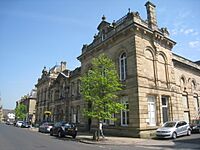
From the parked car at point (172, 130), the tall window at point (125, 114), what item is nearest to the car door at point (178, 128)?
the parked car at point (172, 130)

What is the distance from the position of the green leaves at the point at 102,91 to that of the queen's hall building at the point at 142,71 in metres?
2.34

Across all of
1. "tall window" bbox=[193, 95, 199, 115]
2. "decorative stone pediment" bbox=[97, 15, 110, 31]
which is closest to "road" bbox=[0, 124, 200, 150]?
"tall window" bbox=[193, 95, 199, 115]

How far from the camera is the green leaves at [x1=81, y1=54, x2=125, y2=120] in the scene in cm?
1717

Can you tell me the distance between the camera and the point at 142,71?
64.4 feet

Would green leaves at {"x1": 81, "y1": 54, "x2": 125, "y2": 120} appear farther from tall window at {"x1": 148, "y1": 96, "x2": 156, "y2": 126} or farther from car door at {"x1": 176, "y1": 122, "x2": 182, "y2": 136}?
car door at {"x1": 176, "y1": 122, "x2": 182, "y2": 136}

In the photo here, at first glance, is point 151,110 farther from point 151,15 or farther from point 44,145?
point 44,145

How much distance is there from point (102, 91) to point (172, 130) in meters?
6.64

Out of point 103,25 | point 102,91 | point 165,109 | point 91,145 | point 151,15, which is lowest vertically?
point 91,145

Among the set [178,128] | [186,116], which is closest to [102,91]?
[178,128]

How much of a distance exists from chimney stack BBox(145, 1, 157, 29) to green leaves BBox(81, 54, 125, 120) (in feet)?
24.0

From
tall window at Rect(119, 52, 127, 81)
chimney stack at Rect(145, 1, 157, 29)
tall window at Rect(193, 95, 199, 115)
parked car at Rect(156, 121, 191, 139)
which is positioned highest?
chimney stack at Rect(145, 1, 157, 29)

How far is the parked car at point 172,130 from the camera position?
16.6 m

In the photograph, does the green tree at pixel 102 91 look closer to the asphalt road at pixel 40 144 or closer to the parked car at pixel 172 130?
the asphalt road at pixel 40 144

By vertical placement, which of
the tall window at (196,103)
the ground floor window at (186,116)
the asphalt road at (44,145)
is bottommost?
the asphalt road at (44,145)
